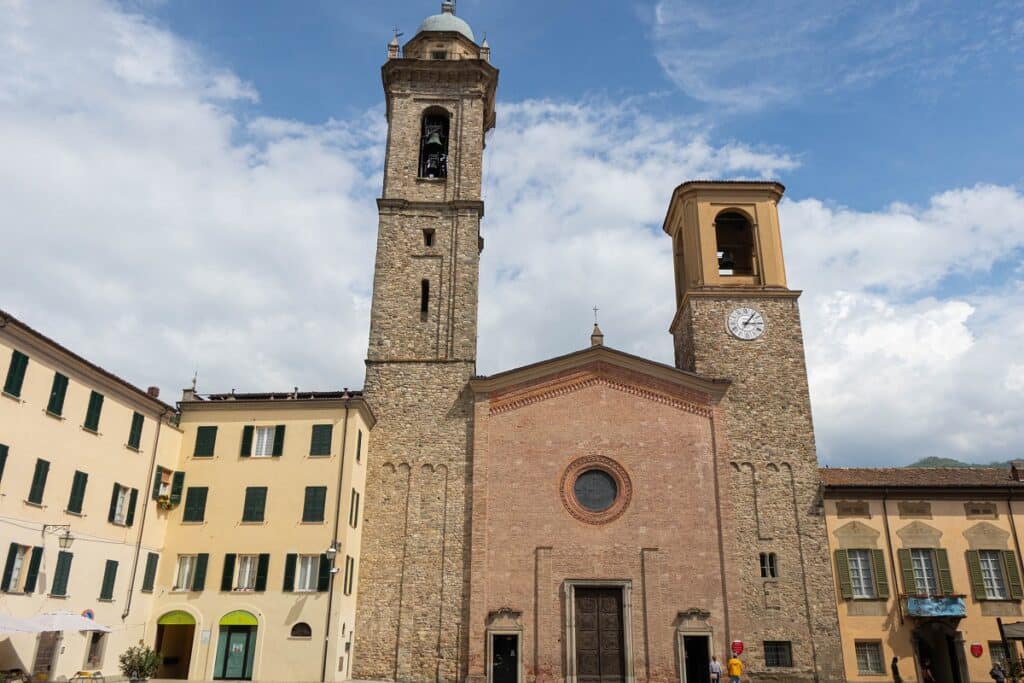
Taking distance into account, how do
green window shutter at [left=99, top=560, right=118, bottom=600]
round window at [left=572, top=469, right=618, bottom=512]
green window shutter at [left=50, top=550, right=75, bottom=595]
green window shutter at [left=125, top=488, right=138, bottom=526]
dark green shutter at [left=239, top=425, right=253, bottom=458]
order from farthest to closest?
1. round window at [left=572, top=469, right=618, bottom=512]
2. dark green shutter at [left=239, top=425, right=253, bottom=458]
3. green window shutter at [left=125, top=488, right=138, bottom=526]
4. green window shutter at [left=99, top=560, right=118, bottom=600]
5. green window shutter at [left=50, top=550, right=75, bottom=595]

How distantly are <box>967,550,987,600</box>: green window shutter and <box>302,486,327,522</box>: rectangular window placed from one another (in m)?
20.8

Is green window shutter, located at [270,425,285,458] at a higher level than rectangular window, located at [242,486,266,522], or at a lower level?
higher

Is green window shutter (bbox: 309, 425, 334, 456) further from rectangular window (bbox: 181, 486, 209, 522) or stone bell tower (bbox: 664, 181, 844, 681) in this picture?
stone bell tower (bbox: 664, 181, 844, 681)

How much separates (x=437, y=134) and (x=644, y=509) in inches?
690

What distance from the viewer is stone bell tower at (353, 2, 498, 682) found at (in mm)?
24562

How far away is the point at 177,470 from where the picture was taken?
24516mm

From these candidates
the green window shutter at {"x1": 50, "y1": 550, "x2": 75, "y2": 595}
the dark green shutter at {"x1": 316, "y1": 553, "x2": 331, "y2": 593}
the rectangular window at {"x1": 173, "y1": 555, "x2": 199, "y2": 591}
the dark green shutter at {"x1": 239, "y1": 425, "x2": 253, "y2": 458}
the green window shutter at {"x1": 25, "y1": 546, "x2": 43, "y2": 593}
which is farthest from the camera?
the dark green shutter at {"x1": 239, "y1": 425, "x2": 253, "y2": 458}

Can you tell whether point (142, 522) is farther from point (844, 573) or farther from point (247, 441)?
point (844, 573)

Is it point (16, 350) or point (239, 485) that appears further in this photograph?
point (239, 485)

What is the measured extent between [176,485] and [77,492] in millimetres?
4198

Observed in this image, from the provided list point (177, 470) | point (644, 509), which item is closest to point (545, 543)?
→ point (644, 509)

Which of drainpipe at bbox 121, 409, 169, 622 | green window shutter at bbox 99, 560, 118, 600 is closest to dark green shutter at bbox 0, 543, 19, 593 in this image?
green window shutter at bbox 99, 560, 118, 600

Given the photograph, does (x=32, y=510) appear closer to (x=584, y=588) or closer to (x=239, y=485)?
(x=239, y=485)

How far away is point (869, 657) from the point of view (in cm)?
2444
